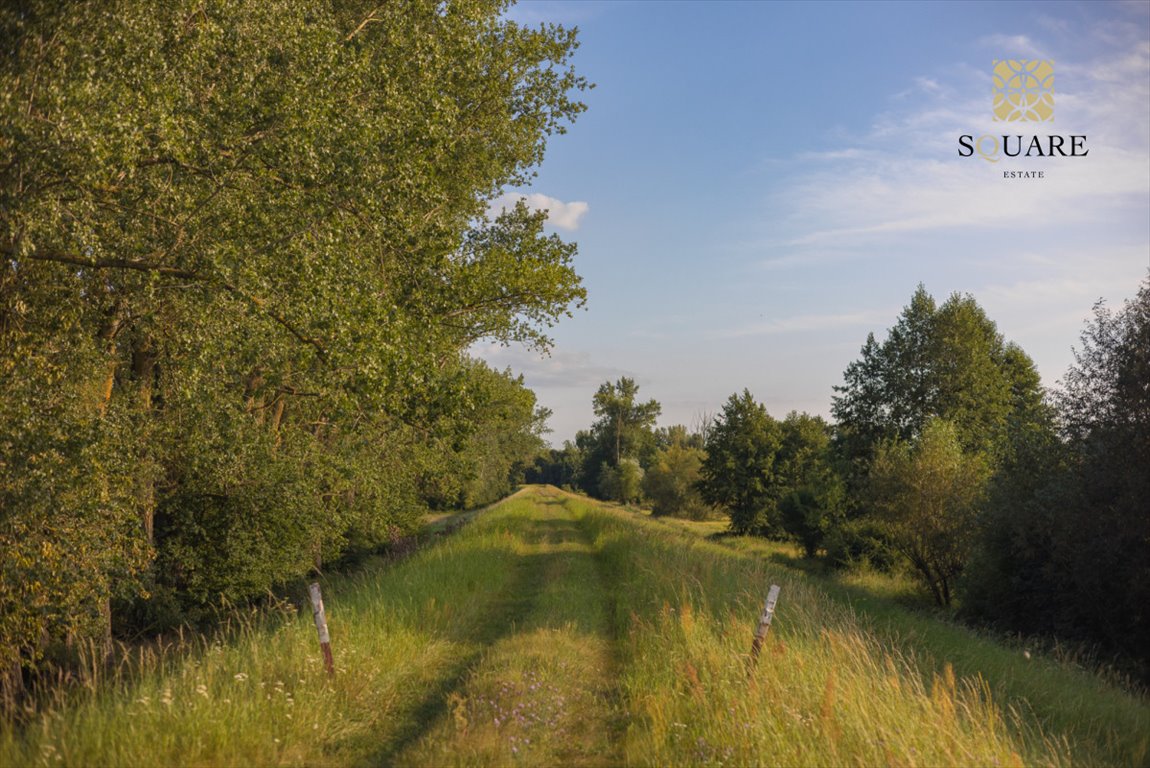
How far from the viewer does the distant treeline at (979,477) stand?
17.1 m

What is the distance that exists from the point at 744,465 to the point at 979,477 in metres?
29.4

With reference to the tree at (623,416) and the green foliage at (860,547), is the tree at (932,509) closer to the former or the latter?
the green foliage at (860,547)

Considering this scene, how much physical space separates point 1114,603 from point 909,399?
3522cm

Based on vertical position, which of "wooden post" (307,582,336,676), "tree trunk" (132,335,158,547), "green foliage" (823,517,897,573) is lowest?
"green foliage" (823,517,897,573)

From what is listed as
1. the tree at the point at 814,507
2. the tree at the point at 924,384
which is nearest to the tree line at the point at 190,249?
the tree at the point at 814,507

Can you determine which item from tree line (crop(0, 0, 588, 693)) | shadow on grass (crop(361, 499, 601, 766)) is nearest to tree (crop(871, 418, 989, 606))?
shadow on grass (crop(361, 499, 601, 766))

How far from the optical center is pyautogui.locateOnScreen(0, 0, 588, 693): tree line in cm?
848

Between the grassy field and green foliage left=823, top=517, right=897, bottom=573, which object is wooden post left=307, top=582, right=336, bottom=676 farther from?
green foliage left=823, top=517, right=897, bottom=573

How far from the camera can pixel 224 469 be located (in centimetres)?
1681

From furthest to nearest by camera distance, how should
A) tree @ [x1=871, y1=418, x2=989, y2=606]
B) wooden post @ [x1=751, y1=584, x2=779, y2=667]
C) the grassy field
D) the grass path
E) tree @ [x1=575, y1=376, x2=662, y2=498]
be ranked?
tree @ [x1=575, y1=376, x2=662, y2=498] < tree @ [x1=871, y1=418, x2=989, y2=606] < wooden post @ [x1=751, y1=584, x2=779, y2=667] < the grass path < the grassy field

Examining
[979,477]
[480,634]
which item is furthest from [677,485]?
[480,634]

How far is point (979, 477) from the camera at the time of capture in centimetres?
2808

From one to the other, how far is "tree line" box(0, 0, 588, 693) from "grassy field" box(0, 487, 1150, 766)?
324 cm

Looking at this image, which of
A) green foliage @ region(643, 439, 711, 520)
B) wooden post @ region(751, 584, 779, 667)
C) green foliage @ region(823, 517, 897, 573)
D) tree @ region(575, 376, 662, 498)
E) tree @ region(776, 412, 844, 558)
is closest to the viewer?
wooden post @ region(751, 584, 779, 667)
